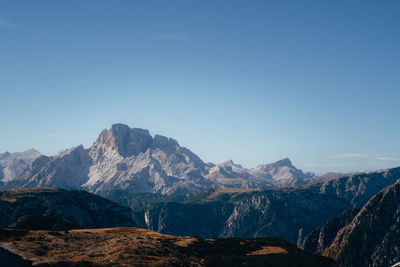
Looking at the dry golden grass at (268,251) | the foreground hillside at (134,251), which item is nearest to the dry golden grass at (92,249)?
the foreground hillside at (134,251)

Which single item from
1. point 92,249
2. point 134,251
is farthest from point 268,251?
point 92,249

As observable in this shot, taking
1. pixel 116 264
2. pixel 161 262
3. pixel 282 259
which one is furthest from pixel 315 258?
pixel 116 264

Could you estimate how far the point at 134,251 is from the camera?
9156 cm

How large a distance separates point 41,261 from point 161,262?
27.7m

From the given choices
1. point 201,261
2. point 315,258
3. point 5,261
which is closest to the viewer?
point 5,261

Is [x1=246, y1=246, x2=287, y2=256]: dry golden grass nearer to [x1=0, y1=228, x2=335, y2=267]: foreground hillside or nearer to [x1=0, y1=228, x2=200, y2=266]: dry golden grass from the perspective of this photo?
[x1=0, y1=228, x2=335, y2=267]: foreground hillside

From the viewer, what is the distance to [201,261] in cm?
9575

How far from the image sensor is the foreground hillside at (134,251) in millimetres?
82375

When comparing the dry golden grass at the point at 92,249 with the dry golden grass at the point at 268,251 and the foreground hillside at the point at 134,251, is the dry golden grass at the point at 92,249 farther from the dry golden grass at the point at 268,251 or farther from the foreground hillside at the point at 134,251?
the dry golden grass at the point at 268,251

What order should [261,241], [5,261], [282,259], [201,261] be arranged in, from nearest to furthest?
1. [5,261]
2. [201,261]
3. [282,259]
4. [261,241]

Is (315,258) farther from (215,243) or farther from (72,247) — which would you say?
(72,247)

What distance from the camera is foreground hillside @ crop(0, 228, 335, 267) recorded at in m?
82.4

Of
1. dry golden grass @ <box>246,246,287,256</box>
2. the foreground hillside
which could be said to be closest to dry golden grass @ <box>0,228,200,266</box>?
the foreground hillside

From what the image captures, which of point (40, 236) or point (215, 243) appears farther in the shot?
point (215, 243)
